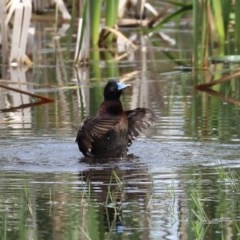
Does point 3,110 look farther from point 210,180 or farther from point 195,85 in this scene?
point 210,180

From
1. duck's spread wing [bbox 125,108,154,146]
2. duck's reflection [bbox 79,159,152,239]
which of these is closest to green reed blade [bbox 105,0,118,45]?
duck's spread wing [bbox 125,108,154,146]

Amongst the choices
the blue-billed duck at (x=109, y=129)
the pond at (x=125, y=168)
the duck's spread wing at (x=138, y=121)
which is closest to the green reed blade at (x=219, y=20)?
the pond at (x=125, y=168)

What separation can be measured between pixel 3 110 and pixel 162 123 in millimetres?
2027

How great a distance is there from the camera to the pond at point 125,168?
19.4 feet

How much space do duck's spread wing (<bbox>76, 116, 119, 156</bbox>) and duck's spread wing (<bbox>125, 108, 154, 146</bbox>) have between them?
36cm

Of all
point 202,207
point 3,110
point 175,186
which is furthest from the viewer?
point 3,110

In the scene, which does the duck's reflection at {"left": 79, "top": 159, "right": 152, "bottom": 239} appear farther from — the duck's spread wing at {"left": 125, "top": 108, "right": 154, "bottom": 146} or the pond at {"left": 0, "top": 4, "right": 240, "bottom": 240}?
the duck's spread wing at {"left": 125, "top": 108, "right": 154, "bottom": 146}

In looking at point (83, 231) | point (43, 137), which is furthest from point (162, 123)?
point (83, 231)

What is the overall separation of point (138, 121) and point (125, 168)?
1.28 m

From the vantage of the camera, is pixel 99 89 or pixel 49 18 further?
pixel 49 18

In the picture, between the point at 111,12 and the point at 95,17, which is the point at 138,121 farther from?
the point at 111,12

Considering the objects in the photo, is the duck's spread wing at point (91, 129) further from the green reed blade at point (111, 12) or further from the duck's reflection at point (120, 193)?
the green reed blade at point (111, 12)

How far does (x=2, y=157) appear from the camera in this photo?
8500mm

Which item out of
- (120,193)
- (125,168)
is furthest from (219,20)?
(120,193)
